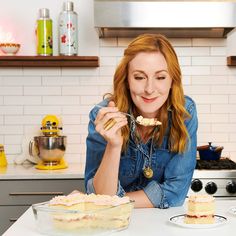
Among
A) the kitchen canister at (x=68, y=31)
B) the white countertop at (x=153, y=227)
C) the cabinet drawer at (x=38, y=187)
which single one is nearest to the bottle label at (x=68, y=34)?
the kitchen canister at (x=68, y=31)

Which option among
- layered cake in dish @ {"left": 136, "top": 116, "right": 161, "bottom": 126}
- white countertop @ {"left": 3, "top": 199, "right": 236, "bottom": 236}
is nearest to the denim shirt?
layered cake in dish @ {"left": 136, "top": 116, "right": 161, "bottom": 126}

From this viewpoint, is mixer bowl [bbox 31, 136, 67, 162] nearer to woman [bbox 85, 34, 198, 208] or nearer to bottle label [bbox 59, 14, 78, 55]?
bottle label [bbox 59, 14, 78, 55]

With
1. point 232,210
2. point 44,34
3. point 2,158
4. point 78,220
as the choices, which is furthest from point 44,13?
point 78,220

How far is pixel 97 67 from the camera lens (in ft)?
13.2

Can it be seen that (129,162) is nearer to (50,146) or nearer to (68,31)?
(50,146)

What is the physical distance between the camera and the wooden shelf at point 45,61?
3.85 metres

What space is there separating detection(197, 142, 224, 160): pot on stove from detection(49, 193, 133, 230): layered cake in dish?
2166mm

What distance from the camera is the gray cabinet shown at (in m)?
3.42

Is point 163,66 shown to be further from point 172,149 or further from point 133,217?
point 133,217

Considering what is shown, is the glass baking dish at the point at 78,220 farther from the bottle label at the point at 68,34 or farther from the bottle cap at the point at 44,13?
the bottle cap at the point at 44,13

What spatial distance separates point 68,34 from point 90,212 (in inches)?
96.8

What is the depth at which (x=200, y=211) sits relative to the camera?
170cm

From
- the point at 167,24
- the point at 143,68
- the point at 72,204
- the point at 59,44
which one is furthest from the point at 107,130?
the point at 59,44

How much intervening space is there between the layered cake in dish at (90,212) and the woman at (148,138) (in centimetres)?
54
